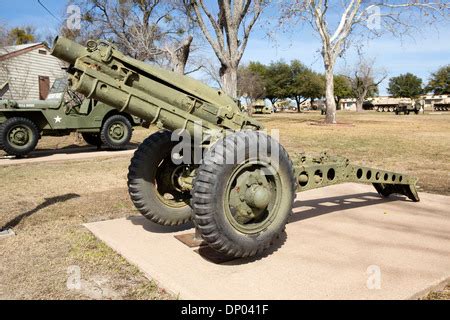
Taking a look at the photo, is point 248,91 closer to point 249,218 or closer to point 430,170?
point 430,170

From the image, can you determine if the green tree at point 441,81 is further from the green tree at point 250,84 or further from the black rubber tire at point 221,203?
the black rubber tire at point 221,203

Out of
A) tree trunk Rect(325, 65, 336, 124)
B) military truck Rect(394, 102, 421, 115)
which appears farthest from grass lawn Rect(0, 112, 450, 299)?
military truck Rect(394, 102, 421, 115)

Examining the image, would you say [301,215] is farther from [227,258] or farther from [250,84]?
[250,84]

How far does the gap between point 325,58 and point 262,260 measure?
18308 mm

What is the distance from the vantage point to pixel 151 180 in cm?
393

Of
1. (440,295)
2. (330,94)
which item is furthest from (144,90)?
→ (330,94)

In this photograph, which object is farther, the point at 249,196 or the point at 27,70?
the point at 27,70

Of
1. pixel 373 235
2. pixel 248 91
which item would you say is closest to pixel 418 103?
pixel 248 91

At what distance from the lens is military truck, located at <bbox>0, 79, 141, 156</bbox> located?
1020 cm

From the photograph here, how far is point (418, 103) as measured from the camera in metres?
44.3

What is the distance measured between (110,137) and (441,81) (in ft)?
231

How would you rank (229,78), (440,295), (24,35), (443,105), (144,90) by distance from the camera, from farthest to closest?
(443,105), (24,35), (229,78), (144,90), (440,295)

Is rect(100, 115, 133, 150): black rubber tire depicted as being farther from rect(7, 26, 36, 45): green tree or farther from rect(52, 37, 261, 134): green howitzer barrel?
rect(7, 26, 36, 45): green tree

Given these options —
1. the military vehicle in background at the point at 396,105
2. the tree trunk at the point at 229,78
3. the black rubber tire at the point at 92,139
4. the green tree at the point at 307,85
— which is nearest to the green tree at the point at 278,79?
the green tree at the point at 307,85
